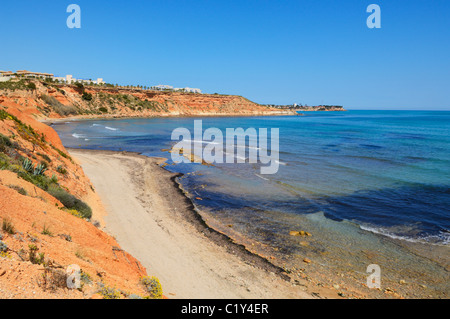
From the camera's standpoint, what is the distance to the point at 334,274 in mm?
9242

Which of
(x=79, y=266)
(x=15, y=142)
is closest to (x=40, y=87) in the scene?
(x=15, y=142)

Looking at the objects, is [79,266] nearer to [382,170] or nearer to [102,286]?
[102,286]

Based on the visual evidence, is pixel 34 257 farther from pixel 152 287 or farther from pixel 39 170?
pixel 39 170

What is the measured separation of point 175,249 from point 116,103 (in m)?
95.0

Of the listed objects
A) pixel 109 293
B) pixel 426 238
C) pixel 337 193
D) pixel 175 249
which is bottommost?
pixel 426 238

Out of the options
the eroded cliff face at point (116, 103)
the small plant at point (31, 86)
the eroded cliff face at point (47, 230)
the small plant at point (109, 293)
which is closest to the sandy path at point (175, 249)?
the eroded cliff face at point (47, 230)

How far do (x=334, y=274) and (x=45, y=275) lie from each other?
8.38 meters

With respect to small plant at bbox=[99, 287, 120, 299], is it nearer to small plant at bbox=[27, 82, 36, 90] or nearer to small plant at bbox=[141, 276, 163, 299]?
small plant at bbox=[141, 276, 163, 299]

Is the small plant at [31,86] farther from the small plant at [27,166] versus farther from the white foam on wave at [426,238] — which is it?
the white foam on wave at [426,238]

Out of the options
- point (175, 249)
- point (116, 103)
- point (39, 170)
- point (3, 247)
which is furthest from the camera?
point (116, 103)

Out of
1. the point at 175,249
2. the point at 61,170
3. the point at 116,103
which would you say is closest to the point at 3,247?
the point at 175,249

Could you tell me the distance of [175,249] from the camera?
1032 cm

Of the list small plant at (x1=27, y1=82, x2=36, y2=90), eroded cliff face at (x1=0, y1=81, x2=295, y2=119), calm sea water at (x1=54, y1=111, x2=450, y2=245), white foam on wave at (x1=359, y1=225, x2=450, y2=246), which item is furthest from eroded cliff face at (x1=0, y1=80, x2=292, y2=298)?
small plant at (x1=27, y1=82, x2=36, y2=90)

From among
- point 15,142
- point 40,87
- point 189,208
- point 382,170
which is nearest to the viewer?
point 15,142
